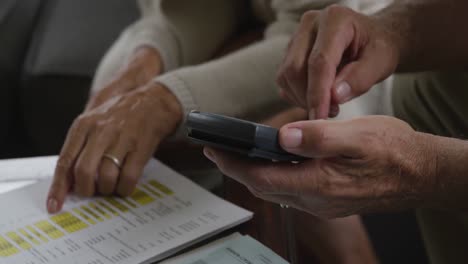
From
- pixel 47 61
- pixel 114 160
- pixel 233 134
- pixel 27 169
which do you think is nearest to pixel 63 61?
pixel 47 61

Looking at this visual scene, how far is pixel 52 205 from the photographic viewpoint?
2.16 feet

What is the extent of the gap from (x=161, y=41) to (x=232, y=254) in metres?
0.57

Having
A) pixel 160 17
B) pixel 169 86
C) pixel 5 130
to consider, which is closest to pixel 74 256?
pixel 169 86

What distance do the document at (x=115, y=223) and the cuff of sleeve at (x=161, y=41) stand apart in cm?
37

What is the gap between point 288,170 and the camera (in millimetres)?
484

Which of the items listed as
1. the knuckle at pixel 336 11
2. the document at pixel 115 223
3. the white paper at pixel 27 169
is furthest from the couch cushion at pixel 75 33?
the knuckle at pixel 336 11

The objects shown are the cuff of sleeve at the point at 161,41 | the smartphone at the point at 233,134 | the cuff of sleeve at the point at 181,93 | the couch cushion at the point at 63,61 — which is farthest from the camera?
the couch cushion at the point at 63,61

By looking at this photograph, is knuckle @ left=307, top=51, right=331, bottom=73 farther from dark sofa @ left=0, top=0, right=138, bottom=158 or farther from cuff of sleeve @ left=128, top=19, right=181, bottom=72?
dark sofa @ left=0, top=0, right=138, bottom=158

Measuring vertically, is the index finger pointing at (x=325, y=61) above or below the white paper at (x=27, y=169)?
above

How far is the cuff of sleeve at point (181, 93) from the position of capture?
779mm

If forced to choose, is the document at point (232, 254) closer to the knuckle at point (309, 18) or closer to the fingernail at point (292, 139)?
the fingernail at point (292, 139)

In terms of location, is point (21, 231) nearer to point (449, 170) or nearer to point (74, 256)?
point (74, 256)

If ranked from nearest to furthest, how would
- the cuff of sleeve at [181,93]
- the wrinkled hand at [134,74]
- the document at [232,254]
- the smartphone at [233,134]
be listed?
the smartphone at [233,134], the document at [232,254], the cuff of sleeve at [181,93], the wrinkled hand at [134,74]

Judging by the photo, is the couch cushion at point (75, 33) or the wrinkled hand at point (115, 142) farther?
the couch cushion at point (75, 33)
